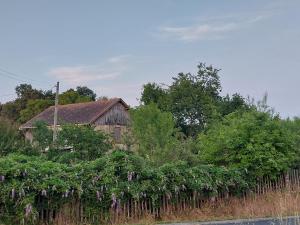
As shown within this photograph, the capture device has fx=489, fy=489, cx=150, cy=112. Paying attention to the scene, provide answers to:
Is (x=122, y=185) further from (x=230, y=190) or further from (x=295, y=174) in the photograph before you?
(x=295, y=174)

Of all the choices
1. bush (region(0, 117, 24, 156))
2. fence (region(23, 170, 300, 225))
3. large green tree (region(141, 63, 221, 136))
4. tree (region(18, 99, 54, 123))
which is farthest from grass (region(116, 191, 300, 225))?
tree (region(18, 99, 54, 123))

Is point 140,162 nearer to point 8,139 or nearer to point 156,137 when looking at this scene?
point 156,137

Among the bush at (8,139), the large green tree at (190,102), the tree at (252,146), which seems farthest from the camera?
the large green tree at (190,102)

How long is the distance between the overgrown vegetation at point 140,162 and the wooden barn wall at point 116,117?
782 inches

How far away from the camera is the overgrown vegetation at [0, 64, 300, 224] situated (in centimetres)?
1352

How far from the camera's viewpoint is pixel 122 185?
14.7 meters

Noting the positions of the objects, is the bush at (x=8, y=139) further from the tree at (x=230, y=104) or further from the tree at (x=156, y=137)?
the tree at (x=230, y=104)

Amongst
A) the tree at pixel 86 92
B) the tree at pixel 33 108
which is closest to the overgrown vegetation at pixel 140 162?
the tree at pixel 33 108

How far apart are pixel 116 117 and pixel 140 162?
37339 millimetres

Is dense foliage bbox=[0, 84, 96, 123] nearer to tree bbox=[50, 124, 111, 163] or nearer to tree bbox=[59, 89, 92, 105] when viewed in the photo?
tree bbox=[59, 89, 92, 105]

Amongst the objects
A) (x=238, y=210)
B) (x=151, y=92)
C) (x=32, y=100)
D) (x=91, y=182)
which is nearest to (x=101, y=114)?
(x=151, y=92)

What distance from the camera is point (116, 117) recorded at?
172 feet

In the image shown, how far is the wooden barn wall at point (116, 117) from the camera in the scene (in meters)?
50.8

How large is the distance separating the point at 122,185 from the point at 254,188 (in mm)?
5943
